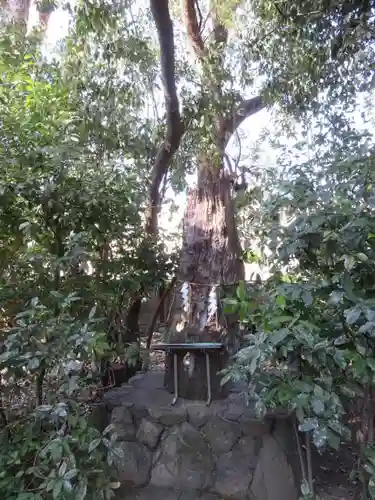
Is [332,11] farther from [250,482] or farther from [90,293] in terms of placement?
[250,482]

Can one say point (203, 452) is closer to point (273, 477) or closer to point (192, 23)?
point (273, 477)

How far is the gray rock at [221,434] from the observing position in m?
2.36

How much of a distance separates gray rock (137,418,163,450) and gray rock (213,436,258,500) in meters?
0.38

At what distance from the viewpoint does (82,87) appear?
9.38ft

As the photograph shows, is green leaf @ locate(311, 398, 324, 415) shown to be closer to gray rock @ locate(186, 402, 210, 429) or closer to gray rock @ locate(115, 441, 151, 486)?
gray rock @ locate(186, 402, 210, 429)

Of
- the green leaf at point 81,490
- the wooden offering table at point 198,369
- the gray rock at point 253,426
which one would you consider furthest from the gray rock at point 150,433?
the green leaf at point 81,490

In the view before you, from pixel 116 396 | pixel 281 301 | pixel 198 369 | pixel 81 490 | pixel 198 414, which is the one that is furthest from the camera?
pixel 116 396

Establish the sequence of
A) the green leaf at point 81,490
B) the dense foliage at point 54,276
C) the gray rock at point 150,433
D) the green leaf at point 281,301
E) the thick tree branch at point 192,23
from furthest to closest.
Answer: the thick tree branch at point 192,23 < the gray rock at point 150,433 < the dense foliage at point 54,276 < the green leaf at point 81,490 < the green leaf at point 281,301

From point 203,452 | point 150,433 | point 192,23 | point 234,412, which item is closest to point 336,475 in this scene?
point 234,412

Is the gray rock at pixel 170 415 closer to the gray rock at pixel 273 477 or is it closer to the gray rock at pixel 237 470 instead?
the gray rock at pixel 237 470

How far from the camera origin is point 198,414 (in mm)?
2441

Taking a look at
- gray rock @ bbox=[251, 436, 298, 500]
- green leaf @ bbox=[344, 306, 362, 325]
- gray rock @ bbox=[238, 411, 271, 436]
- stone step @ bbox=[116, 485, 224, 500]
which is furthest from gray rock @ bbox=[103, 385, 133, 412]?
green leaf @ bbox=[344, 306, 362, 325]

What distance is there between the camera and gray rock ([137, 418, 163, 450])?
244cm

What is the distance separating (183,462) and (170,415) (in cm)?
26
